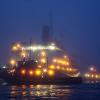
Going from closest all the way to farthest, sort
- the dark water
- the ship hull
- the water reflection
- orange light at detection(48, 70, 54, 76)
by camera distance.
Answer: the dark water
the water reflection
the ship hull
orange light at detection(48, 70, 54, 76)

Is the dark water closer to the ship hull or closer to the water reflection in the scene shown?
the water reflection

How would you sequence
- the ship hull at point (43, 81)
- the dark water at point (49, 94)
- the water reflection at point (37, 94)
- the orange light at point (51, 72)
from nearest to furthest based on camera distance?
1. the dark water at point (49, 94)
2. the water reflection at point (37, 94)
3. the ship hull at point (43, 81)
4. the orange light at point (51, 72)

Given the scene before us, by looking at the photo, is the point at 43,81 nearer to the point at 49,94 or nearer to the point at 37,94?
the point at 37,94

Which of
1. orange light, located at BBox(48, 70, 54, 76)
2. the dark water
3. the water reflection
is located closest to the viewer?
the dark water

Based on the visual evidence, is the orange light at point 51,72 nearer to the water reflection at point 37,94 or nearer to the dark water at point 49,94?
the dark water at point 49,94

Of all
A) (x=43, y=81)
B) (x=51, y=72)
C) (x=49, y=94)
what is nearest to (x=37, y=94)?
(x=49, y=94)

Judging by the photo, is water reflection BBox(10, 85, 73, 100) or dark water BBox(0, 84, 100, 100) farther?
water reflection BBox(10, 85, 73, 100)

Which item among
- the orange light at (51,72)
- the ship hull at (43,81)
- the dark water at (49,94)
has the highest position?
the orange light at (51,72)

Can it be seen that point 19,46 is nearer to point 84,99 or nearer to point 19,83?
point 19,83

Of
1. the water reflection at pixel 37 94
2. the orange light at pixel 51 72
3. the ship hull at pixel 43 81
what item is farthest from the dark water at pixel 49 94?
the orange light at pixel 51 72

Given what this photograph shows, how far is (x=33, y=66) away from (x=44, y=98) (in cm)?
7955

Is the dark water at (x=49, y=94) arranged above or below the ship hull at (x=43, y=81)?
below

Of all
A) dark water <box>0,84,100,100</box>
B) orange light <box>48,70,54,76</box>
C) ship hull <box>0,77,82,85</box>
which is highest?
orange light <box>48,70,54,76</box>

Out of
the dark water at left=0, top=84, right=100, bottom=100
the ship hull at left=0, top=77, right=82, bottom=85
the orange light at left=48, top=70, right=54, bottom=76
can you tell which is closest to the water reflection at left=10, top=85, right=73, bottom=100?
the dark water at left=0, top=84, right=100, bottom=100
